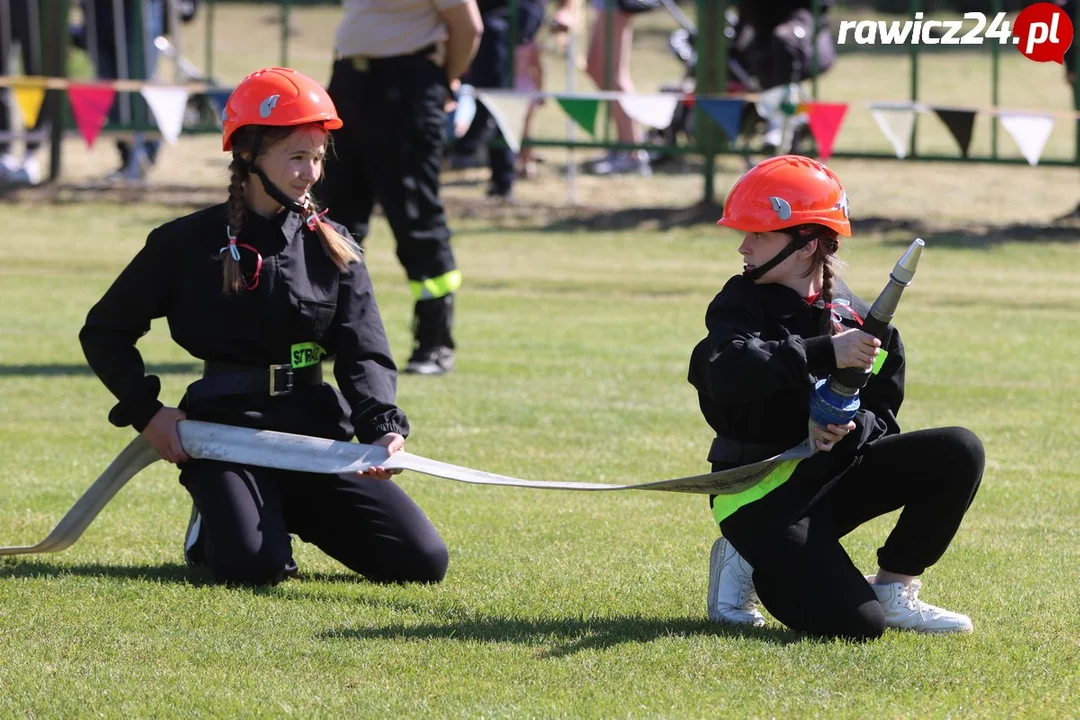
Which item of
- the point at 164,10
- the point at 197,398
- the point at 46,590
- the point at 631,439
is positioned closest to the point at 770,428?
the point at 197,398

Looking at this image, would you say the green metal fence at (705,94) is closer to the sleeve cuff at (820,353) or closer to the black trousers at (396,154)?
the black trousers at (396,154)

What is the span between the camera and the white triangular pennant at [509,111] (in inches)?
538

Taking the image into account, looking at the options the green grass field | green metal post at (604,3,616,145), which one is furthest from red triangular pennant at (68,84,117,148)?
the green grass field

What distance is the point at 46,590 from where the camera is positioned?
15.9 ft

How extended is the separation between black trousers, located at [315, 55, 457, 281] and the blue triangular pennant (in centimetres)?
571

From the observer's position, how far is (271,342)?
5090 millimetres

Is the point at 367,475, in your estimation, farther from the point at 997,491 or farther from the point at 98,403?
the point at 98,403

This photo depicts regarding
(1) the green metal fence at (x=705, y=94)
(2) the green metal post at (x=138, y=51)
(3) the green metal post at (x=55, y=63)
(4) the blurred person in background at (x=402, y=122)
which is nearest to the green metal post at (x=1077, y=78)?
(1) the green metal fence at (x=705, y=94)

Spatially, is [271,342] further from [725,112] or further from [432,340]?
[725,112]

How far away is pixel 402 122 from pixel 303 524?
3.69 m

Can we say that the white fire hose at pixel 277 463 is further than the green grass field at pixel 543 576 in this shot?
Yes

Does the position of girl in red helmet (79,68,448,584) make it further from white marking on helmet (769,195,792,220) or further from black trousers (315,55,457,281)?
black trousers (315,55,457,281)

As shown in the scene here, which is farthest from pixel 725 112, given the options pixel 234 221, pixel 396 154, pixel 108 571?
pixel 108 571

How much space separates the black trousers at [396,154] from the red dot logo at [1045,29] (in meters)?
6.40
